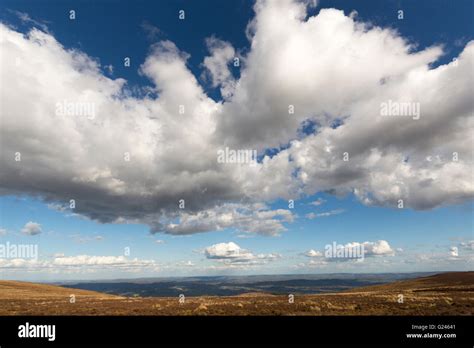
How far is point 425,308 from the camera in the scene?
29562 mm
